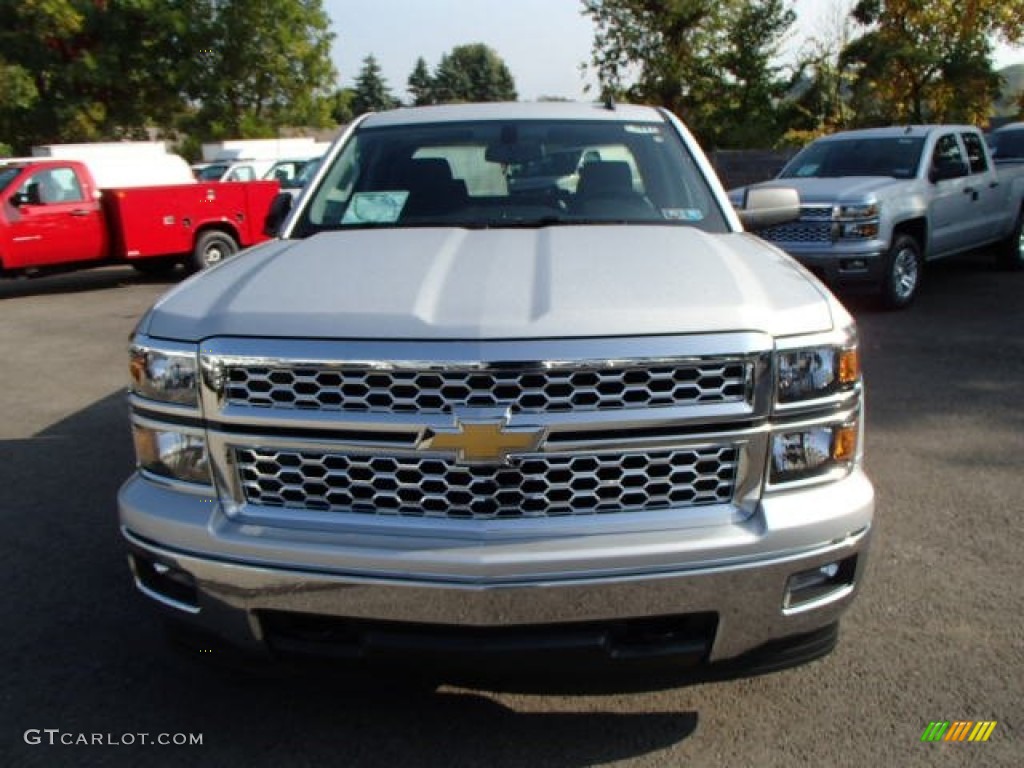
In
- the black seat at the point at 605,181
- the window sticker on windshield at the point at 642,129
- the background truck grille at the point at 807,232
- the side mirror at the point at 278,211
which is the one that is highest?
the window sticker on windshield at the point at 642,129

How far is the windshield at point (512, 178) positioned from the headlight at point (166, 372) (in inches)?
51.3

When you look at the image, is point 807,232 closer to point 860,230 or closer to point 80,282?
point 860,230

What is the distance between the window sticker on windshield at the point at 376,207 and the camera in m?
3.77

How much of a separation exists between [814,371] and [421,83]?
112441 millimetres

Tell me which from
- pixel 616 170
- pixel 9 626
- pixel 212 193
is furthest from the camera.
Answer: pixel 212 193

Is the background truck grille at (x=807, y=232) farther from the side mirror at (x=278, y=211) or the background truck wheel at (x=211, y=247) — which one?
the background truck wheel at (x=211, y=247)

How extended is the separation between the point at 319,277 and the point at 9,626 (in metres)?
1.94

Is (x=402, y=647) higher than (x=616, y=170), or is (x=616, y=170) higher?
(x=616, y=170)

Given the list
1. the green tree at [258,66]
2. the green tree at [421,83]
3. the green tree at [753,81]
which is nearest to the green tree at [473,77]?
the green tree at [421,83]

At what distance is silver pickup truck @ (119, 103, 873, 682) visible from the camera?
2240mm

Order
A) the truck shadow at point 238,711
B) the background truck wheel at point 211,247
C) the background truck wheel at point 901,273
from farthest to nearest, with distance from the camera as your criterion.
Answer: the background truck wheel at point 211,247, the background truck wheel at point 901,273, the truck shadow at point 238,711

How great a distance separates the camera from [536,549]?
88.3 inches

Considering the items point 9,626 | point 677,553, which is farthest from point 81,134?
point 677,553

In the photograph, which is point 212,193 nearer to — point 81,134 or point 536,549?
point 536,549
